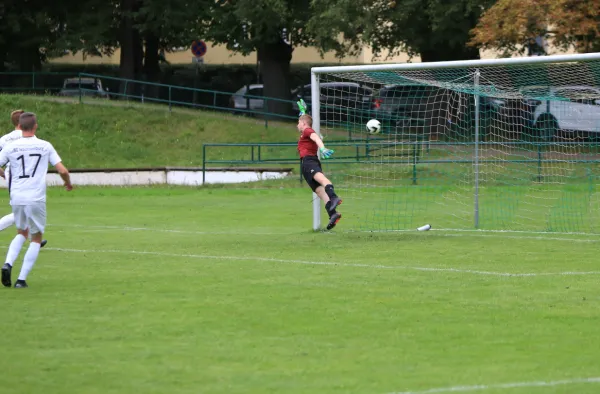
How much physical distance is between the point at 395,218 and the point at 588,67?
4.42 m

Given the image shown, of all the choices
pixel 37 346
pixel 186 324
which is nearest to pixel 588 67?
pixel 186 324

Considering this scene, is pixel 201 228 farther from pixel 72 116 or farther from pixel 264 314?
pixel 72 116

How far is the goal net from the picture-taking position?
64.8ft

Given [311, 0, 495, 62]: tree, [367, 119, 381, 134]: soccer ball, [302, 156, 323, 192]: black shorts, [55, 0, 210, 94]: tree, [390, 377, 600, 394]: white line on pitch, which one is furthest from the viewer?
[55, 0, 210, 94]: tree

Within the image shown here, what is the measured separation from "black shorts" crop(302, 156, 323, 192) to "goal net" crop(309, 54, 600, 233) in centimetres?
243

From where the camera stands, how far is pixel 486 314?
32.3ft

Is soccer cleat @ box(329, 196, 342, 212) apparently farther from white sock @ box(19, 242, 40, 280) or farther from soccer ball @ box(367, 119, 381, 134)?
white sock @ box(19, 242, 40, 280)

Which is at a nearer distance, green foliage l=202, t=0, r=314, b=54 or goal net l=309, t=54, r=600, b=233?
goal net l=309, t=54, r=600, b=233

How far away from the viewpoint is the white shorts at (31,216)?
38.4 ft

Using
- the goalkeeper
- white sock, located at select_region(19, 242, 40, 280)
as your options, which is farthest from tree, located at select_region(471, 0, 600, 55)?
white sock, located at select_region(19, 242, 40, 280)

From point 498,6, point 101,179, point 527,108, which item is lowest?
point 101,179

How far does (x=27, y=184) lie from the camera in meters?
11.7

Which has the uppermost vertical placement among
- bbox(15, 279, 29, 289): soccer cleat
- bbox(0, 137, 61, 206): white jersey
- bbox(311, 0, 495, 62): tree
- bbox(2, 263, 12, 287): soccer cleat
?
bbox(311, 0, 495, 62): tree

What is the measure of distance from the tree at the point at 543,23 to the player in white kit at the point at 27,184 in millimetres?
20857
